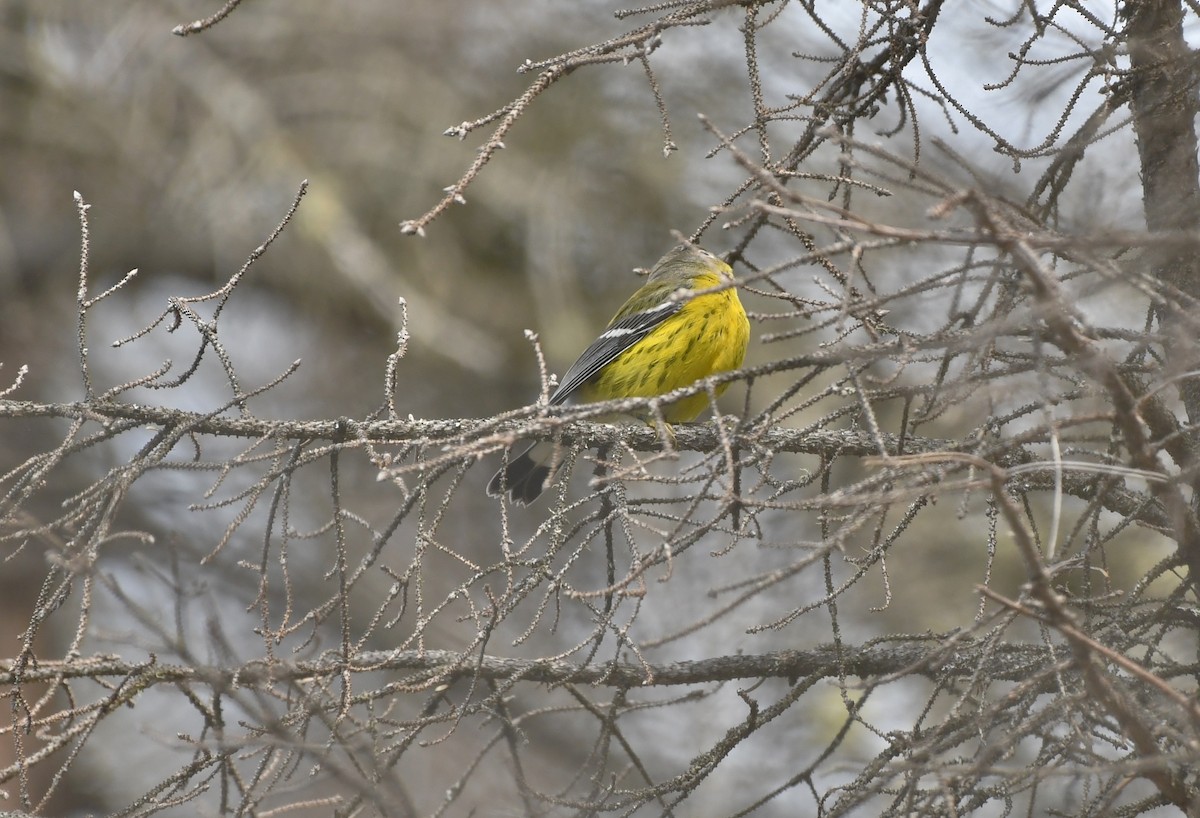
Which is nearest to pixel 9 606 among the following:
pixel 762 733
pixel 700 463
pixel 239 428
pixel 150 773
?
pixel 150 773

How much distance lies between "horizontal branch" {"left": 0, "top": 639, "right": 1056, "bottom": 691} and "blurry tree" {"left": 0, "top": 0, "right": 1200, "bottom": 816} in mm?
21

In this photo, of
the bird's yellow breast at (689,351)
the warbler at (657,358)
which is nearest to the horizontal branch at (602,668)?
the warbler at (657,358)

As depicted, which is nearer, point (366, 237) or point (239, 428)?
point (239, 428)

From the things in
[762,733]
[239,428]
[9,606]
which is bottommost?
[239,428]

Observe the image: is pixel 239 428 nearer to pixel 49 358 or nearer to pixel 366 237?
pixel 366 237

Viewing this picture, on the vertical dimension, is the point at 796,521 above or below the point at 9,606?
below

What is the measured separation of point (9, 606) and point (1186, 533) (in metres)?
11.1

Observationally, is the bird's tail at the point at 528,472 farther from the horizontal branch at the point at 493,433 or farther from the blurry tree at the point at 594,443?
the horizontal branch at the point at 493,433

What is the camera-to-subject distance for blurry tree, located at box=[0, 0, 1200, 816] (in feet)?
10.2

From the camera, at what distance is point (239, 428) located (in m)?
4.00

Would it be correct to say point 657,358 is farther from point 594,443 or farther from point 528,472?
point 594,443

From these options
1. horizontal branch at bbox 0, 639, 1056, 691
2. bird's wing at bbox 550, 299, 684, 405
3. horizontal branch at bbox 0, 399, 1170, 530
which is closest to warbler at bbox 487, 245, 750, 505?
bird's wing at bbox 550, 299, 684, 405

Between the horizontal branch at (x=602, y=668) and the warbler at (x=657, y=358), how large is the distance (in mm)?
1904

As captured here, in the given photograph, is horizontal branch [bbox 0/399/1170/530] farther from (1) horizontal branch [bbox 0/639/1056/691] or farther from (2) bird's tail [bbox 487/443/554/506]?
(2) bird's tail [bbox 487/443/554/506]
